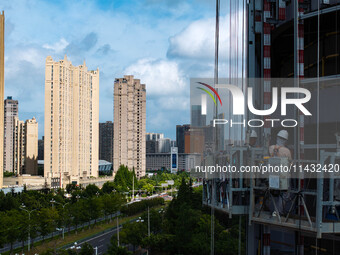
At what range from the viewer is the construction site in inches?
297

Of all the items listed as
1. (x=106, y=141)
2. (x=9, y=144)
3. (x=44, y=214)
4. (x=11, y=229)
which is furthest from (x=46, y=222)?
(x=106, y=141)

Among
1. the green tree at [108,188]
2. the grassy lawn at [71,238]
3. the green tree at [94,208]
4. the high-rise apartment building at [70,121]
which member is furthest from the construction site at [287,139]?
the high-rise apartment building at [70,121]

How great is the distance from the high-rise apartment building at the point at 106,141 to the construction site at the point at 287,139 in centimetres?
14989

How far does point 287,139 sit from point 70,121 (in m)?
94.2

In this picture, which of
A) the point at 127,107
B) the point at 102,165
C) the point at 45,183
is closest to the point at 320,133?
the point at 45,183

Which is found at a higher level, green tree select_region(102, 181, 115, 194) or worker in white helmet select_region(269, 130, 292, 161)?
worker in white helmet select_region(269, 130, 292, 161)

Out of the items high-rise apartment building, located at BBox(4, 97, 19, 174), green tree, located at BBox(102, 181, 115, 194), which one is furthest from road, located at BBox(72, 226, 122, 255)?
high-rise apartment building, located at BBox(4, 97, 19, 174)

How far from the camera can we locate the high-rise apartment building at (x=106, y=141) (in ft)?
541

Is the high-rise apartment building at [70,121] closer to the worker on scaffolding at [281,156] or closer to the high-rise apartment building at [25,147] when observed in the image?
the high-rise apartment building at [25,147]

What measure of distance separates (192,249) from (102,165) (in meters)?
120

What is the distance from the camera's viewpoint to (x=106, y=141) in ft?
550

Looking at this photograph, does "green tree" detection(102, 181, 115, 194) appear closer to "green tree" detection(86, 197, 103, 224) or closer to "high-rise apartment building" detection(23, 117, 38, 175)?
"high-rise apartment building" detection(23, 117, 38, 175)

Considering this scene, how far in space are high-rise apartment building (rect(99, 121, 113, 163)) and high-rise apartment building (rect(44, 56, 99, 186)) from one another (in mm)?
51345

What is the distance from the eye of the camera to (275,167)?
24.9ft
